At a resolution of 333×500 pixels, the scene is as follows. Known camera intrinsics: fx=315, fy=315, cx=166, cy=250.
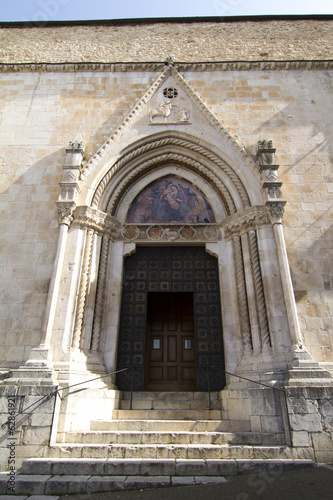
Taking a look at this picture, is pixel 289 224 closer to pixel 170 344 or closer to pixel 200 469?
pixel 170 344

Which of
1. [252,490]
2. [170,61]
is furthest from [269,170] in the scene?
[252,490]

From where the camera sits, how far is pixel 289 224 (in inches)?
292

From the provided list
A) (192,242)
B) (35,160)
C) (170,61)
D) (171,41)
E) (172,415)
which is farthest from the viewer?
(171,41)

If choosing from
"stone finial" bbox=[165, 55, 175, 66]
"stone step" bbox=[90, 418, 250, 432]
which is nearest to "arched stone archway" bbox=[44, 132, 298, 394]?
"stone step" bbox=[90, 418, 250, 432]

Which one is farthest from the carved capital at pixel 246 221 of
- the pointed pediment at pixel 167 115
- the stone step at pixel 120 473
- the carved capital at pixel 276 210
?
the stone step at pixel 120 473

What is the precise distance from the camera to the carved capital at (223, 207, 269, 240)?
715 centimetres

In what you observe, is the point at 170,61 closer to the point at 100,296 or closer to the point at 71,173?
the point at 71,173

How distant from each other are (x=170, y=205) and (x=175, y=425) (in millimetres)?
5133

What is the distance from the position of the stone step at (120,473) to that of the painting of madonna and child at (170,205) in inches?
211

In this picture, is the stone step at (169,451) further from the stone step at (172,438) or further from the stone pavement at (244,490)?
the stone pavement at (244,490)

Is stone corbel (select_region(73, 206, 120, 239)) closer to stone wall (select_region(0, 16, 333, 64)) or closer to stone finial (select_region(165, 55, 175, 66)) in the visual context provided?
stone finial (select_region(165, 55, 175, 66))

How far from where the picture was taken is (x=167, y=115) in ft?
28.7

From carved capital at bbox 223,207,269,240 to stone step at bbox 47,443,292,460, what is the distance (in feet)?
14.3

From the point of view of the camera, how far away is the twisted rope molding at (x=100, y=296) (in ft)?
21.7
